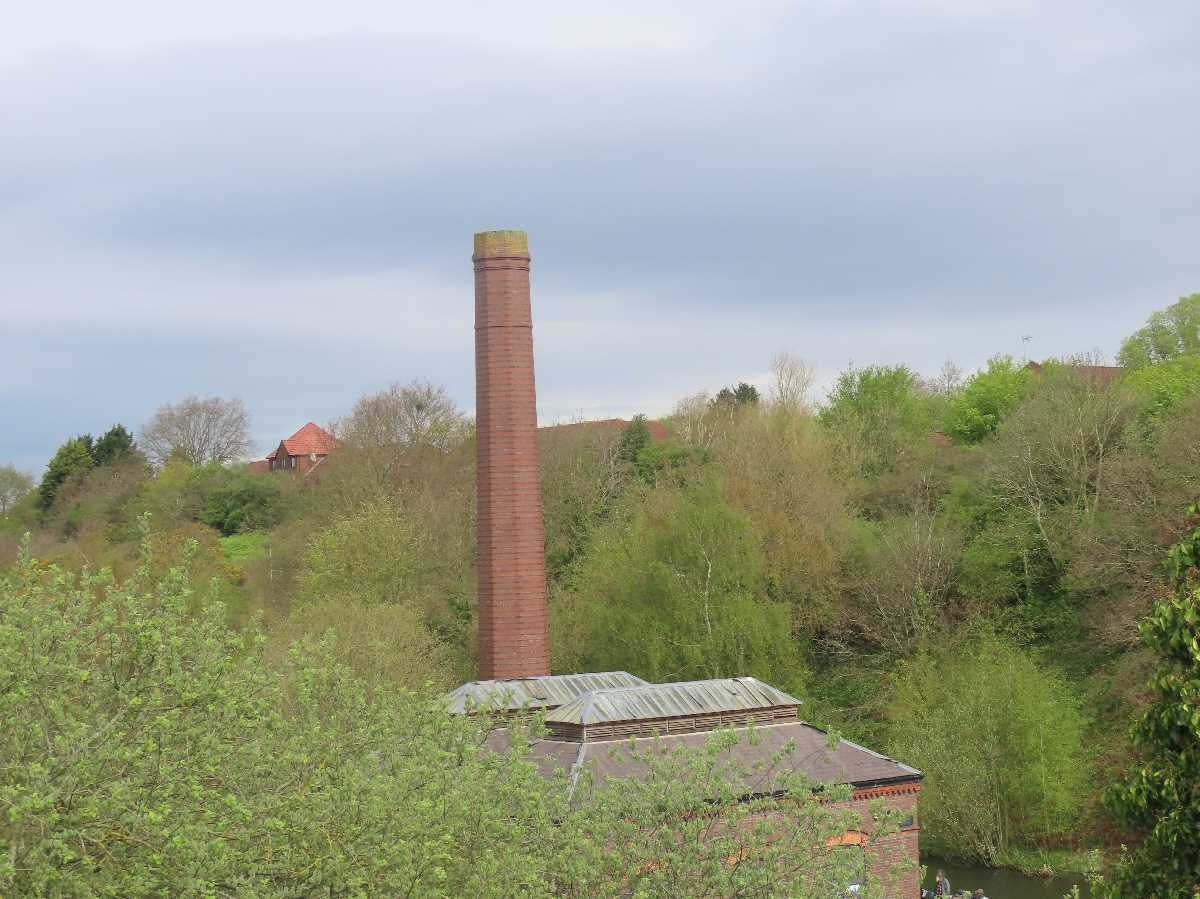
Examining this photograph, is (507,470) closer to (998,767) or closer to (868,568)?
(998,767)

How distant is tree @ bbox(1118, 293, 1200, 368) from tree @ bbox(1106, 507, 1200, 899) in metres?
48.5

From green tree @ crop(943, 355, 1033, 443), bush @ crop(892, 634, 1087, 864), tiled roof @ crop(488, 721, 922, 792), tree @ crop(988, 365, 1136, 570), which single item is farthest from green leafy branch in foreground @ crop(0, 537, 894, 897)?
green tree @ crop(943, 355, 1033, 443)

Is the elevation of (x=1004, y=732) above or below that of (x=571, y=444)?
below

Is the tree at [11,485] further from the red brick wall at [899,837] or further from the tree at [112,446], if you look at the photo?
the red brick wall at [899,837]

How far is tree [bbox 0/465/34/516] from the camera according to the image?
79.4m

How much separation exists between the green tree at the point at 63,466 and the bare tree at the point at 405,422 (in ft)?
69.5

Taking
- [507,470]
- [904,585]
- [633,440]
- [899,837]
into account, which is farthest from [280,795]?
[633,440]

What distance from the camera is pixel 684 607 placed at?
115 ft

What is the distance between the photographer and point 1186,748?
12.1 meters

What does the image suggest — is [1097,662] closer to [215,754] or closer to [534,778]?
[534,778]

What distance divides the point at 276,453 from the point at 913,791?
68.5 metres

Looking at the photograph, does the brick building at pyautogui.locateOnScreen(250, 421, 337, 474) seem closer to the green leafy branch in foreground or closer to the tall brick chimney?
the tall brick chimney

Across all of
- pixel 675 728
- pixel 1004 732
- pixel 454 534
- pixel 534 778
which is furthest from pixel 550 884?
pixel 454 534

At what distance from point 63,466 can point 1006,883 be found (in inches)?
2382
